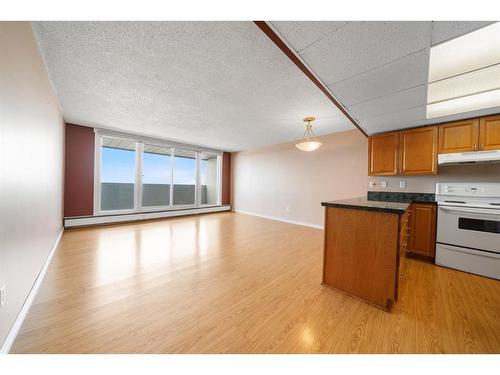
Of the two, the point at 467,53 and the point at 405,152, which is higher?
the point at 467,53

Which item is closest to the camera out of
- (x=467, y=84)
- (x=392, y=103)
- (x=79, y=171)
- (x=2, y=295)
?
(x=2, y=295)

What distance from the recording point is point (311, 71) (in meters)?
1.61

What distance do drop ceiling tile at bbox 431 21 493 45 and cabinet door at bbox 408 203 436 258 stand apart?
233 centimetres

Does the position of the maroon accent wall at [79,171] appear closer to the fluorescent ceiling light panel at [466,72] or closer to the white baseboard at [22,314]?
the white baseboard at [22,314]

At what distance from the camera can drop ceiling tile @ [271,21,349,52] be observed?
3.71 feet

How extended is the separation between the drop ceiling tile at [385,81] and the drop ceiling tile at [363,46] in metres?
0.10

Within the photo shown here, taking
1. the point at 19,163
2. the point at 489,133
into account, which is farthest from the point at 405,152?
the point at 19,163

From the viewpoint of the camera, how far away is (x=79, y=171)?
163 inches

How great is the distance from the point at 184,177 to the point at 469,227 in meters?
6.26

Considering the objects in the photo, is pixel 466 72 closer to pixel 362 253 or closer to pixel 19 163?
pixel 362 253

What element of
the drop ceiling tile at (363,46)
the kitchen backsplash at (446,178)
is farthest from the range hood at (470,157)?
the drop ceiling tile at (363,46)

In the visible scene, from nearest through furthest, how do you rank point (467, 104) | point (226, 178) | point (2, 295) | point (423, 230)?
1. point (2, 295)
2. point (467, 104)
3. point (423, 230)
4. point (226, 178)

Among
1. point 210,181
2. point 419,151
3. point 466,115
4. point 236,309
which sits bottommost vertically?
point 236,309
